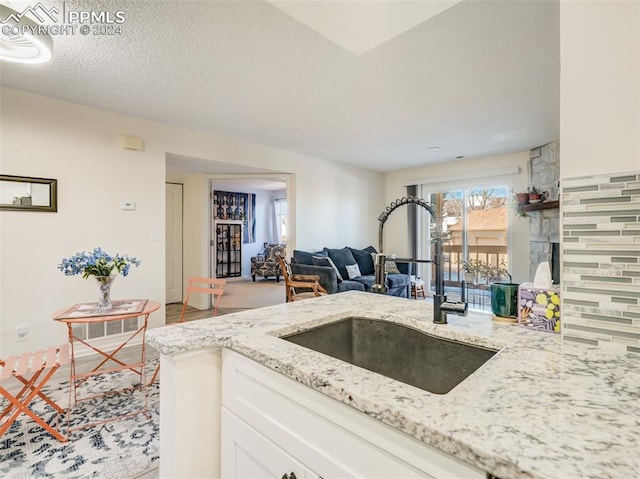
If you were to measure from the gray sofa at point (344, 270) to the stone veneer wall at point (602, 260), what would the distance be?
3.22m

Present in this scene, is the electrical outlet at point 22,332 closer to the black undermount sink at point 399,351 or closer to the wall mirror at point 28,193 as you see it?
the wall mirror at point 28,193

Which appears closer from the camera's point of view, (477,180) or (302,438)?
(302,438)

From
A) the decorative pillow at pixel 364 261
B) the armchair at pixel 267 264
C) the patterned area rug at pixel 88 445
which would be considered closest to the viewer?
the patterned area rug at pixel 88 445

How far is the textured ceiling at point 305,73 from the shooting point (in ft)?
5.94

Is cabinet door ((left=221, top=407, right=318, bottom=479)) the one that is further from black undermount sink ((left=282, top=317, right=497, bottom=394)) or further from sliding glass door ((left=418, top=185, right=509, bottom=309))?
sliding glass door ((left=418, top=185, right=509, bottom=309))

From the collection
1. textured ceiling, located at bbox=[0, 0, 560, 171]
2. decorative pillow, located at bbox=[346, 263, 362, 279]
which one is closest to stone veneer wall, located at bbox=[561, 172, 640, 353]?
textured ceiling, located at bbox=[0, 0, 560, 171]

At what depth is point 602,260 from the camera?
853mm

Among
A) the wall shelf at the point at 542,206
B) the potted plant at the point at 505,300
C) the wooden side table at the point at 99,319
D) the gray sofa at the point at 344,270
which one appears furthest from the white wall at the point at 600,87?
the wall shelf at the point at 542,206

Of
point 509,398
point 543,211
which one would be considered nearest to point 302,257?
point 543,211

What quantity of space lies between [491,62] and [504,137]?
6.90 feet

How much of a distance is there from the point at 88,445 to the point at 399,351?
72.4 inches

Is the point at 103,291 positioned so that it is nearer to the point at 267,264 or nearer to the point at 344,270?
the point at 344,270

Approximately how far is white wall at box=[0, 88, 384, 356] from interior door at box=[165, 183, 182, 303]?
1.60 m

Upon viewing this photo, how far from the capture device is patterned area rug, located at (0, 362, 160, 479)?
1557 mm
